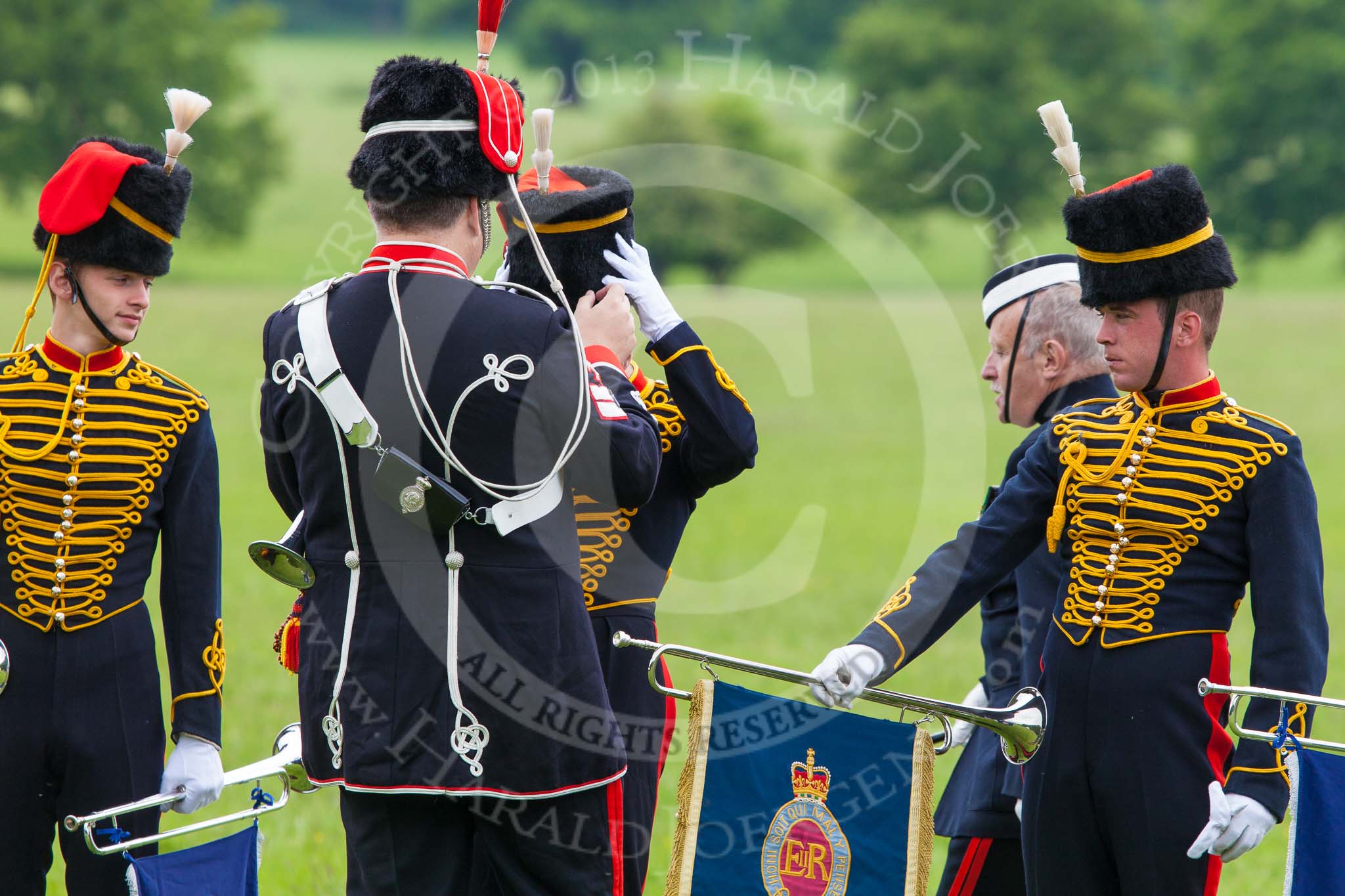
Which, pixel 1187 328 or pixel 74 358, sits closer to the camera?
pixel 1187 328

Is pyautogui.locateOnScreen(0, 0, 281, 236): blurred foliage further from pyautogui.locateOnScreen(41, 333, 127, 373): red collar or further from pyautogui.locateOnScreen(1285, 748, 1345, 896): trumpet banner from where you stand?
pyautogui.locateOnScreen(1285, 748, 1345, 896): trumpet banner

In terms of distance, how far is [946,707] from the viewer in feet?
10.2

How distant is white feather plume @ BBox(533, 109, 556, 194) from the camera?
11.4ft

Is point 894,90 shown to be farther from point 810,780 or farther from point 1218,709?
point 810,780

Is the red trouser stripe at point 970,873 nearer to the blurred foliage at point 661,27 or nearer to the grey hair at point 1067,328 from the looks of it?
the grey hair at point 1067,328

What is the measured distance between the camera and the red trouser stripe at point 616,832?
2982 millimetres

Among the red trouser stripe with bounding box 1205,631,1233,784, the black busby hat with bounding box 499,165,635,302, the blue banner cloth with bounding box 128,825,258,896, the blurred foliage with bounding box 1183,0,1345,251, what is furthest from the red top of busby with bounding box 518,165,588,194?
the blurred foliage with bounding box 1183,0,1345,251

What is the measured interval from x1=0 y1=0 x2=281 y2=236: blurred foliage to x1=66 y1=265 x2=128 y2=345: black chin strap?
95.4 ft

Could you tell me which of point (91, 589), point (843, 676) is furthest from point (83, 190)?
point (843, 676)

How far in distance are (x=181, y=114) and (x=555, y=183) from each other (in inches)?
32.5

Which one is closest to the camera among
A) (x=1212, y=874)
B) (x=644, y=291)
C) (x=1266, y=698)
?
(x=1266, y=698)

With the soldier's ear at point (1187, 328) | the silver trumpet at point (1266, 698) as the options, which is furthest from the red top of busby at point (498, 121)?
the silver trumpet at point (1266, 698)

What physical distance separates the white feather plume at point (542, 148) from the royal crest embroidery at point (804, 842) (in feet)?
4.54

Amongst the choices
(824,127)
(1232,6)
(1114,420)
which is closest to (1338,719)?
(1114,420)
